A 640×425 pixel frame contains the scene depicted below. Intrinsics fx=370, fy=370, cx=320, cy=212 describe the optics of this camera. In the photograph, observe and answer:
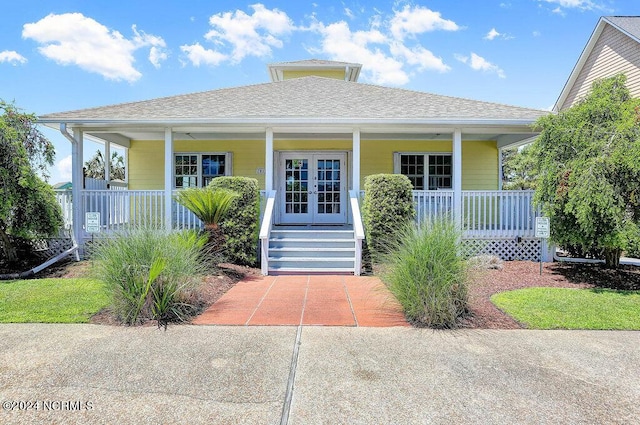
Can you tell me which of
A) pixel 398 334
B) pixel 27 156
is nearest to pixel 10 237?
pixel 27 156

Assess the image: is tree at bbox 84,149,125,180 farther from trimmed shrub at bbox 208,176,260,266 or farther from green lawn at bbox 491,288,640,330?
green lawn at bbox 491,288,640,330

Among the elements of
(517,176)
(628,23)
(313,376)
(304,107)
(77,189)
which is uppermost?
(628,23)

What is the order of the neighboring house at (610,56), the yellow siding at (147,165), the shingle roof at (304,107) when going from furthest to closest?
1. the neighboring house at (610,56)
2. the yellow siding at (147,165)
3. the shingle roof at (304,107)

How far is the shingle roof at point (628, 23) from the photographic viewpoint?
12969 mm

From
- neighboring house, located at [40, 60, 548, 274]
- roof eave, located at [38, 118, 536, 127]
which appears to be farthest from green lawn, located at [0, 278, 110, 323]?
roof eave, located at [38, 118, 536, 127]

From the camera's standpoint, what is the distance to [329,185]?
1177cm

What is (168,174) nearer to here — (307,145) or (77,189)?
(77,189)

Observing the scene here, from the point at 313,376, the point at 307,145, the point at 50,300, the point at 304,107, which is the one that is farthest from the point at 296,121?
the point at 313,376

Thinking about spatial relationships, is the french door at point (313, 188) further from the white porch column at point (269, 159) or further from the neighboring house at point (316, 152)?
the white porch column at point (269, 159)

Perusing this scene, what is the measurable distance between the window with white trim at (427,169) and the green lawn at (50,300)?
9168 millimetres

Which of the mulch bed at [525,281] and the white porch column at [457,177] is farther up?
the white porch column at [457,177]

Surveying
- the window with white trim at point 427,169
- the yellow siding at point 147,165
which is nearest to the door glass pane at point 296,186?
the window with white trim at point 427,169

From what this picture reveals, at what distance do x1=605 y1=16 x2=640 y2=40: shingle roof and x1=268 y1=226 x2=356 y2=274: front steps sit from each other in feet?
41.7

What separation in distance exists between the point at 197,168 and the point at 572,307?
414 inches
